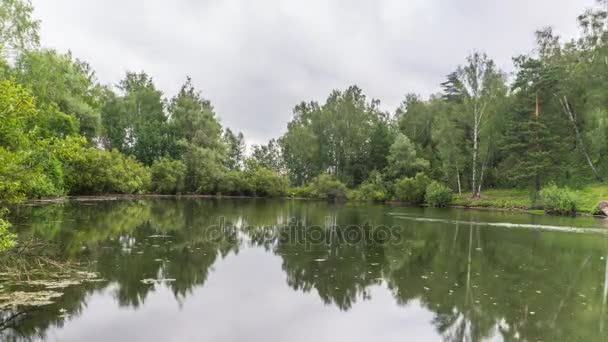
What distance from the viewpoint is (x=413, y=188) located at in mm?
45094

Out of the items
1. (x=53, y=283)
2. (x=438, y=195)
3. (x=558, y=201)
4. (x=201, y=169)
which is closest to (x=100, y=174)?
(x=201, y=169)

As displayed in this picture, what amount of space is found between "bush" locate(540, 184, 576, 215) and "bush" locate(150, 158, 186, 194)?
1540 inches

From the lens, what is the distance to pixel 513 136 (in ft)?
127

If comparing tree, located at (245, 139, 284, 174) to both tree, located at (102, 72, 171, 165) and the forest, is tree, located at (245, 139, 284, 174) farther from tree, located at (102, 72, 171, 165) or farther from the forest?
tree, located at (102, 72, 171, 165)

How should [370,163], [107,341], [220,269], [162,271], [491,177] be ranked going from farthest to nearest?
[370,163], [491,177], [220,269], [162,271], [107,341]

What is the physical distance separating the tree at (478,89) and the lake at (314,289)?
25.8 m

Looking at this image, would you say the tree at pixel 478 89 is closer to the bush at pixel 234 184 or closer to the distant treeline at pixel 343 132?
the distant treeline at pixel 343 132

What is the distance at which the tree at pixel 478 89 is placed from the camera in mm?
39344

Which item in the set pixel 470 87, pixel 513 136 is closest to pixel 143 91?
pixel 470 87

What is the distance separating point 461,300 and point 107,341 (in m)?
6.40

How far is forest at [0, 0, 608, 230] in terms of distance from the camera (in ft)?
82.2

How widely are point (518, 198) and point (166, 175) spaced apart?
1506 inches

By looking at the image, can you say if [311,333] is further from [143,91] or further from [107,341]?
[143,91]

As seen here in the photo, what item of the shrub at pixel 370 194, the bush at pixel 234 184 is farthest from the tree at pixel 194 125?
the shrub at pixel 370 194
